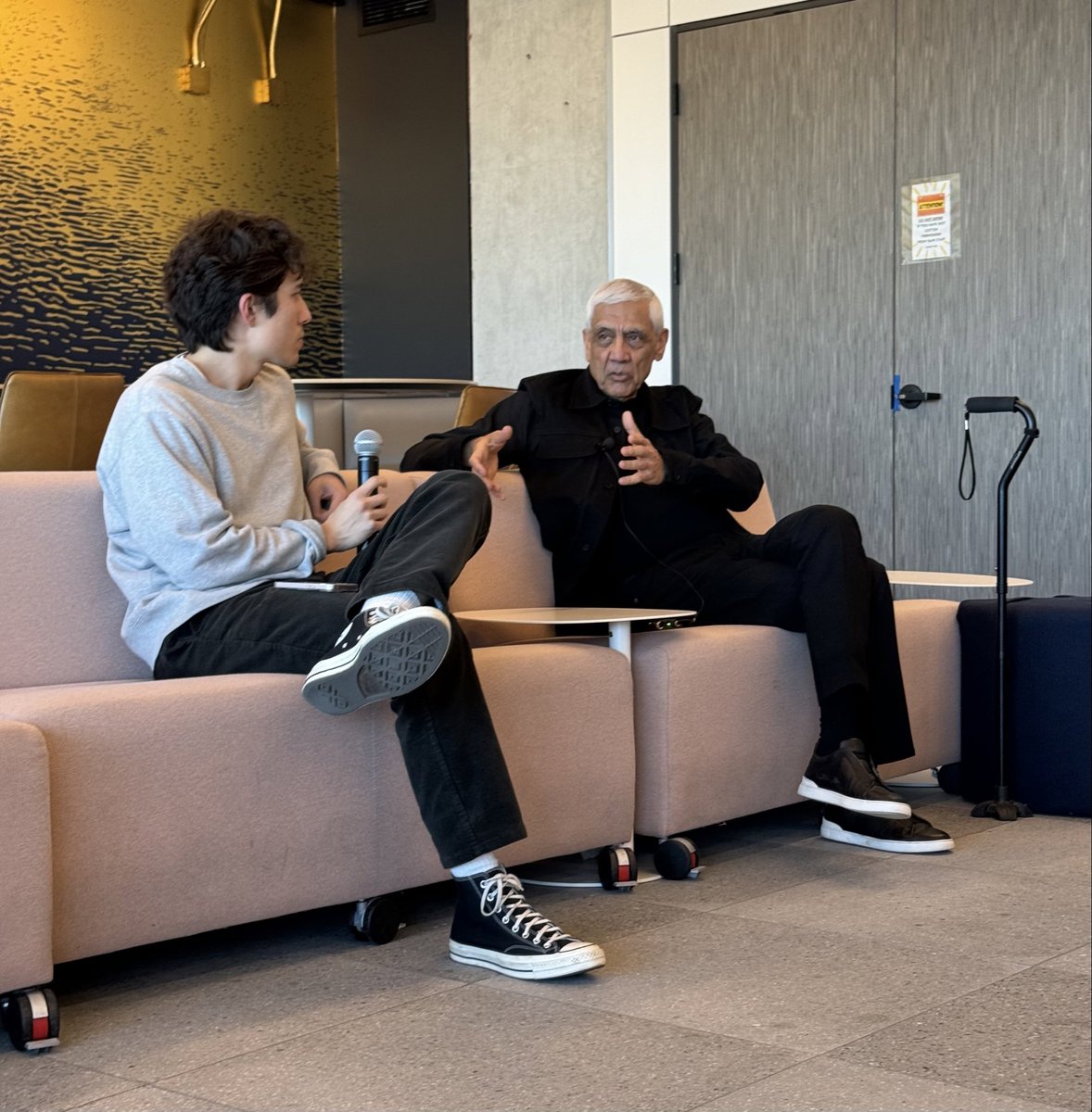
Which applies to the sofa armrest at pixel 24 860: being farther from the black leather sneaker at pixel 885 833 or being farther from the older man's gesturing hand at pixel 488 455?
the black leather sneaker at pixel 885 833

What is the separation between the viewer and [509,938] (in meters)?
2.29

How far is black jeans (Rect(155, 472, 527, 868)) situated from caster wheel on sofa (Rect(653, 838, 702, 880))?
679mm

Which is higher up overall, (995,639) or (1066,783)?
(995,639)

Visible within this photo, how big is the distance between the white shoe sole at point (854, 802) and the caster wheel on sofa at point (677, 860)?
12.2 inches

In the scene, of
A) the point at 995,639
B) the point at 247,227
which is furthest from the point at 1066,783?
the point at 247,227

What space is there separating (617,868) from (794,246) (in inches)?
131

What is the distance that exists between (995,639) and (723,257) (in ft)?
8.17

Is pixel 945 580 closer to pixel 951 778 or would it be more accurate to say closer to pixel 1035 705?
pixel 1035 705

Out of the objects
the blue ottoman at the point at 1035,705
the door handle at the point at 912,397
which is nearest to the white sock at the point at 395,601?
the blue ottoman at the point at 1035,705

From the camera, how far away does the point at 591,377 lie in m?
3.59

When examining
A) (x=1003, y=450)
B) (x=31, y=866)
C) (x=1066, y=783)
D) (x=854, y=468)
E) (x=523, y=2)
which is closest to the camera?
(x=31, y=866)

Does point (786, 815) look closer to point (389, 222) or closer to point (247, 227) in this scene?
point (247, 227)

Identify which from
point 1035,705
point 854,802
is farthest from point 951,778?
point 854,802

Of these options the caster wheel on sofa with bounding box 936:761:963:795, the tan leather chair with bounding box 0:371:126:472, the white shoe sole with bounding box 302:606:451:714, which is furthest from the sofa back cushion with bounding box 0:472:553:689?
the caster wheel on sofa with bounding box 936:761:963:795
